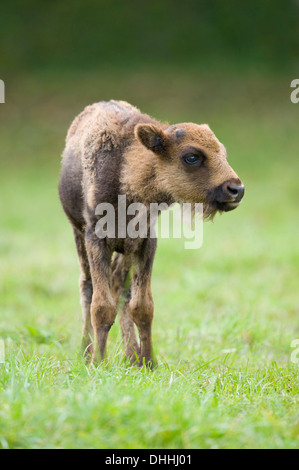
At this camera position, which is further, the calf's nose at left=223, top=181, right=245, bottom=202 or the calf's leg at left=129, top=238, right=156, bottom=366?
the calf's leg at left=129, top=238, right=156, bottom=366

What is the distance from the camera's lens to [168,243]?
45.6 feet

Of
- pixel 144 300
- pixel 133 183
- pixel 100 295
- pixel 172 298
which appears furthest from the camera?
pixel 172 298

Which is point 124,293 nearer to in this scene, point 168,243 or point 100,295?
point 100,295

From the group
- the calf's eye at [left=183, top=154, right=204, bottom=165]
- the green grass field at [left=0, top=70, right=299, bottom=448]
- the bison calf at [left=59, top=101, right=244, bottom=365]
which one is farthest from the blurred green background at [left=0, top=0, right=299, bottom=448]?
the calf's eye at [left=183, top=154, right=204, bottom=165]

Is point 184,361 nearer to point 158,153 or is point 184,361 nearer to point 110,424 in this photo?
point 158,153

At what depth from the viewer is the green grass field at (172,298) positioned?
3.91 metres

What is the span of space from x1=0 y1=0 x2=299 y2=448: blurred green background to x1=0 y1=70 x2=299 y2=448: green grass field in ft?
0.06

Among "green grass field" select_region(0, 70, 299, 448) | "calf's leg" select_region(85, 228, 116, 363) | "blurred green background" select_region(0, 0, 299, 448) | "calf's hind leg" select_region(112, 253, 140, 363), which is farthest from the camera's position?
"calf's hind leg" select_region(112, 253, 140, 363)

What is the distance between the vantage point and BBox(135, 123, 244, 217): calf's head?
17.6ft

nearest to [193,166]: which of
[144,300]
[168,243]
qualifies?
[144,300]

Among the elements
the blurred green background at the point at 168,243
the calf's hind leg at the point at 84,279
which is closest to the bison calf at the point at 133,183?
the calf's hind leg at the point at 84,279

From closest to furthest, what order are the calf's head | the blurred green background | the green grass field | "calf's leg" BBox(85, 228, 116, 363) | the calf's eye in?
1. the green grass field
2. the blurred green background
3. the calf's head
4. the calf's eye
5. "calf's leg" BBox(85, 228, 116, 363)

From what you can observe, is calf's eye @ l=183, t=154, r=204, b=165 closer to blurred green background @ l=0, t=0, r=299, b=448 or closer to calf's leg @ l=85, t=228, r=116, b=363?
calf's leg @ l=85, t=228, r=116, b=363

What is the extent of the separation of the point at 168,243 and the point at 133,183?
8281 mm
